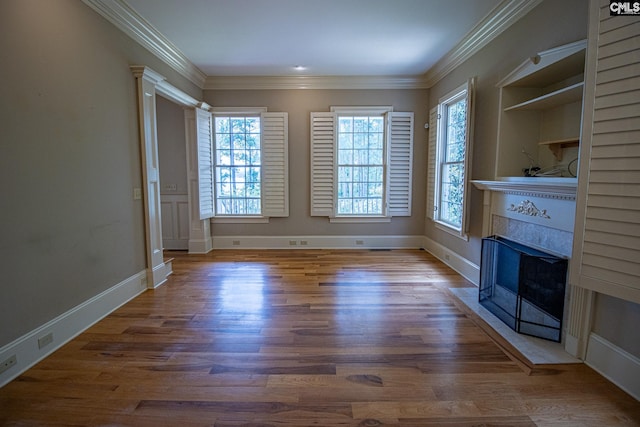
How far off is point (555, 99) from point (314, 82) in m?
3.56

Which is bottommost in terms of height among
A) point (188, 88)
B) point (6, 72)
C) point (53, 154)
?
point (53, 154)

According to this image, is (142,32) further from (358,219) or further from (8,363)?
(358,219)

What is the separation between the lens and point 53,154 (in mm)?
2236

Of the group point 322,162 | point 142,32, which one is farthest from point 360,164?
point 142,32

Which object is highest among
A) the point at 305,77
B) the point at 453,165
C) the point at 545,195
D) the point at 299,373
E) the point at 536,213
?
the point at 305,77

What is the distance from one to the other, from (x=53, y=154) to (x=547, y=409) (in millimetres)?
3661

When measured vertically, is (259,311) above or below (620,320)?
below

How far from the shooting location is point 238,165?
5.27m

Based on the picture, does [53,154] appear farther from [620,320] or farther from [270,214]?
[620,320]

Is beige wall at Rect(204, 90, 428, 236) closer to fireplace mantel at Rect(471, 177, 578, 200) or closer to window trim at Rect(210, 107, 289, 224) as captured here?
window trim at Rect(210, 107, 289, 224)

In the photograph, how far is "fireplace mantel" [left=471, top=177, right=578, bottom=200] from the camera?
2088 millimetres

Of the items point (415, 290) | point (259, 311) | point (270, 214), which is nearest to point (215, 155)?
point (270, 214)

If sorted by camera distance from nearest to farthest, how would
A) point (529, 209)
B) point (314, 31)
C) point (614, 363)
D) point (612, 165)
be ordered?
point (612, 165)
point (614, 363)
point (529, 209)
point (314, 31)

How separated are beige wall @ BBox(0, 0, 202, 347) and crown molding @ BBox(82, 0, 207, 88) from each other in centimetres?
9
